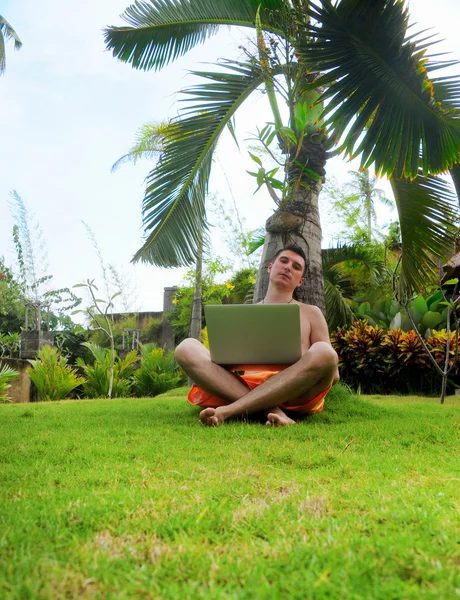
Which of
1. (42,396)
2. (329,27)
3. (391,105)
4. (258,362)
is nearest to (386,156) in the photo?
(391,105)

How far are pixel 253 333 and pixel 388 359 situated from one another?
384 centimetres

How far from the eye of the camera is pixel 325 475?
1.89 metres

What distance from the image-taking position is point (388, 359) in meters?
6.47

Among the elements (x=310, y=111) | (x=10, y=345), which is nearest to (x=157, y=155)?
(x=10, y=345)

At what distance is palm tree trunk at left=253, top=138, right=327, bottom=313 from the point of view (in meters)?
4.33

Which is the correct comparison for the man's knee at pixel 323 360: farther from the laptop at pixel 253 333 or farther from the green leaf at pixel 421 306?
the green leaf at pixel 421 306

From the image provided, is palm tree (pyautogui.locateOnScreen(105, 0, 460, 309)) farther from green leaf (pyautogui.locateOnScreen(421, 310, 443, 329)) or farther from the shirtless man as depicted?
green leaf (pyautogui.locateOnScreen(421, 310, 443, 329))

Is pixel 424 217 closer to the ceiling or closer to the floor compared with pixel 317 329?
closer to the ceiling

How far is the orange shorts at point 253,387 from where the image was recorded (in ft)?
11.0

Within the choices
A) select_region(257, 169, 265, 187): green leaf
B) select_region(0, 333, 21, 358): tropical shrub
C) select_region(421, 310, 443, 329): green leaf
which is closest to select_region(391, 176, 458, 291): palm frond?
select_region(257, 169, 265, 187): green leaf

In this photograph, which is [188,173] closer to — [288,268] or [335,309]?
[288,268]

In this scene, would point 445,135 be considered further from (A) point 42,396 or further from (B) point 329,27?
(A) point 42,396

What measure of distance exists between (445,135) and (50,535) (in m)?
3.47

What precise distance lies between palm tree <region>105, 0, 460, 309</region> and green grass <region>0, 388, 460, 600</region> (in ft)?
6.81
